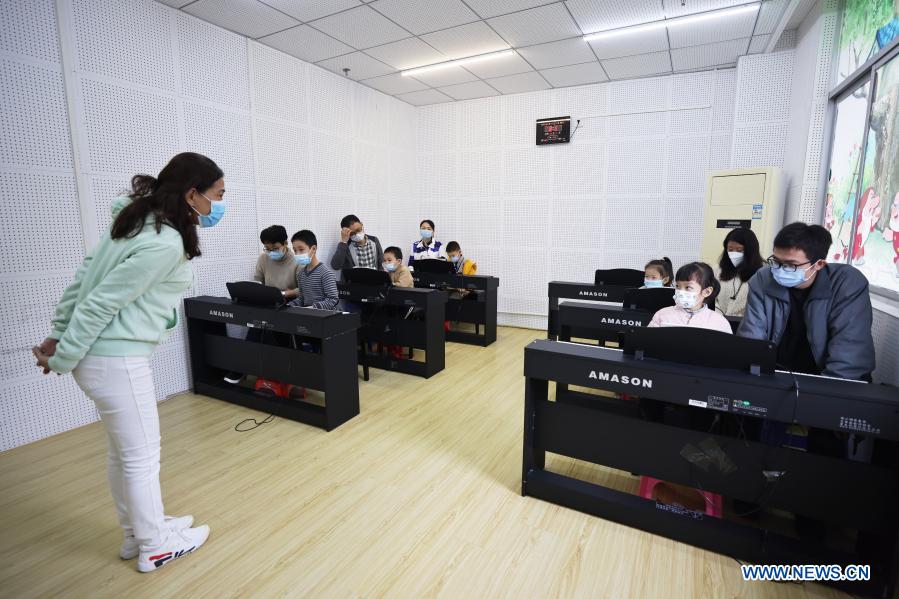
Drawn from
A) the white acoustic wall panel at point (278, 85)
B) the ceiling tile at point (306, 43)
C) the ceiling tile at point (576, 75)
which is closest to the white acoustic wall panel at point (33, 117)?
the white acoustic wall panel at point (278, 85)

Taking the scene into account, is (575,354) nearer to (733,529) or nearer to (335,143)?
(733,529)

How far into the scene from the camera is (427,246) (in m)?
5.89

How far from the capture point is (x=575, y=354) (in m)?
2.00

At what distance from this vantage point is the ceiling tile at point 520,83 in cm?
508

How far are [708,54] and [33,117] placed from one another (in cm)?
564

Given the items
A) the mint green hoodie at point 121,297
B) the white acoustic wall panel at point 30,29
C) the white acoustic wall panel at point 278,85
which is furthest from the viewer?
the white acoustic wall panel at point 278,85

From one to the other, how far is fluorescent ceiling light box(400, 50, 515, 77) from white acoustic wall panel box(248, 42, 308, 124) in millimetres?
1171

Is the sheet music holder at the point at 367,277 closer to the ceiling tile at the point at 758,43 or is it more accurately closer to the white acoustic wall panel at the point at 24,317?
the white acoustic wall panel at the point at 24,317

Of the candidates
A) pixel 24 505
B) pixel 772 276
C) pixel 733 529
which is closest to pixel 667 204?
pixel 772 276

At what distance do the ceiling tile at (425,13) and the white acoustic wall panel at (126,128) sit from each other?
188 centimetres

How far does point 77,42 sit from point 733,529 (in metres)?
4.74

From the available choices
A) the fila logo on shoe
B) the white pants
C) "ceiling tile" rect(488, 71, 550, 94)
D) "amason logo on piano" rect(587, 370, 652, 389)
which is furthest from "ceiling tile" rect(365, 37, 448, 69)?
the fila logo on shoe

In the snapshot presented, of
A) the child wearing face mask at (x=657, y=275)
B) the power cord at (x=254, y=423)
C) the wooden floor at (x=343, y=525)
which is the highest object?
the child wearing face mask at (x=657, y=275)

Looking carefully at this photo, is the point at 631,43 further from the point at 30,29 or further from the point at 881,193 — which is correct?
the point at 30,29
